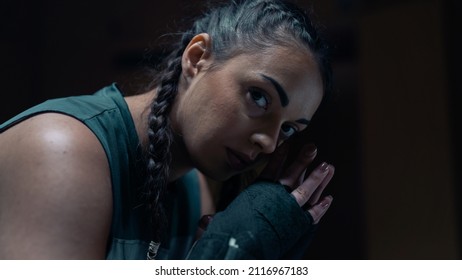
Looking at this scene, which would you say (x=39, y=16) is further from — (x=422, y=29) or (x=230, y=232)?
(x=422, y=29)

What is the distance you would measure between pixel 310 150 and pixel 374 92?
34 centimetres

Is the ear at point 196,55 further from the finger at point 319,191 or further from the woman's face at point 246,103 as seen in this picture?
the finger at point 319,191

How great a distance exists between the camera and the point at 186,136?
2.15 feet

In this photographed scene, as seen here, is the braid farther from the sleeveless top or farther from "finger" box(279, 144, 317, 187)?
"finger" box(279, 144, 317, 187)

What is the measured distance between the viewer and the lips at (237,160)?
646mm

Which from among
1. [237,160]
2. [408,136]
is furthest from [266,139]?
[408,136]

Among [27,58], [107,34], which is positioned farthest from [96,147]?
[107,34]

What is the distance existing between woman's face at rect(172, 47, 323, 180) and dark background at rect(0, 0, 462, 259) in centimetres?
21

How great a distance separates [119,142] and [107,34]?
396mm

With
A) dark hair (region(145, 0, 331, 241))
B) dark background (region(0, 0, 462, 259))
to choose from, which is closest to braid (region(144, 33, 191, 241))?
dark hair (region(145, 0, 331, 241))

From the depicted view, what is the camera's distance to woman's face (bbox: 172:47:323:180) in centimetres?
62

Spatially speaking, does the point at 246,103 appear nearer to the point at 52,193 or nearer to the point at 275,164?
the point at 275,164

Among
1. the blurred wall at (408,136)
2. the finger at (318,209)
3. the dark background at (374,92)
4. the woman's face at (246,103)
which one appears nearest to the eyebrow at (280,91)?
the woman's face at (246,103)
